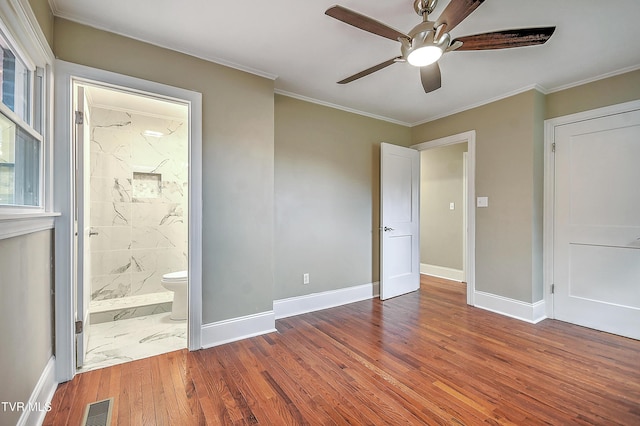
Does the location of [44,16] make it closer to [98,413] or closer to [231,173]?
[231,173]

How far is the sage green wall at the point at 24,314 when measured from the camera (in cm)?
121

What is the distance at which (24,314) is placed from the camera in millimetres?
1421

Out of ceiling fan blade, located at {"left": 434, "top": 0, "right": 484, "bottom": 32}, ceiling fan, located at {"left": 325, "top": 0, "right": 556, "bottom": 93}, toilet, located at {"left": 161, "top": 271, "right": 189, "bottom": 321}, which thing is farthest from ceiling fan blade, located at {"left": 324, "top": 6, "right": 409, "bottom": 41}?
toilet, located at {"left": 161, "top": 271, "right": 189, "bottom": 321}

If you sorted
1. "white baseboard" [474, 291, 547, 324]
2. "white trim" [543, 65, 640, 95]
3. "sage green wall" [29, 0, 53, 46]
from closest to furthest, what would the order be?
"sage green wall" [29, 0, 53, 46] → "white trim" [543, 65, 640, 95] → "white baseboard" [474, 291, 547, 324]

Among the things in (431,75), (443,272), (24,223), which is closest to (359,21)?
(431,75)

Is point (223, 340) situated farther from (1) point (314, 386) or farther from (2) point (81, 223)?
(2) point (81, 223)

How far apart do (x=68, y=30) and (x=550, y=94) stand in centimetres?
432

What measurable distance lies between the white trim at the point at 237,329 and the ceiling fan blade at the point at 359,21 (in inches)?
93.9

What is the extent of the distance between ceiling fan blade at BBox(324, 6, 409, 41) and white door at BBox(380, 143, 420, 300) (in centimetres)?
210

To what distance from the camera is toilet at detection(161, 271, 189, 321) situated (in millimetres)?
2990

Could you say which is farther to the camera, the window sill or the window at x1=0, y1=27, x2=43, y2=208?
the window at x1=0, y1=27, x2=43, y2=208

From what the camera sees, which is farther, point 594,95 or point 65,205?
point 594,95

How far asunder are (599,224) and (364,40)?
2.82 metres

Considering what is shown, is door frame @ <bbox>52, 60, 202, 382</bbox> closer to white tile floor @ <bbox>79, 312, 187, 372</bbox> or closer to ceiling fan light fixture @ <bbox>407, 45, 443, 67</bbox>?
white tile floor @ <bbox>79, 312, 187, 372</bbox>
